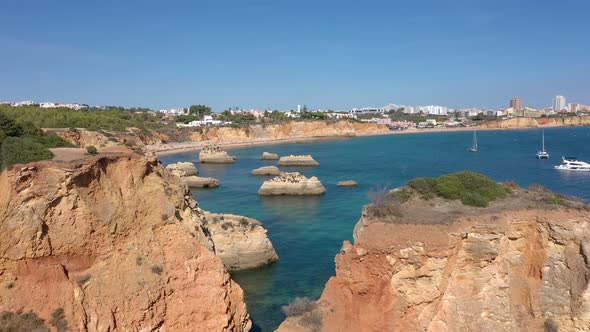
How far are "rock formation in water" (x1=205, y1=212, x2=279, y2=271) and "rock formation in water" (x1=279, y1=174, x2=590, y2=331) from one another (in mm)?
15121

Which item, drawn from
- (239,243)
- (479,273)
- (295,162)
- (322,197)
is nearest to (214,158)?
(295,162)

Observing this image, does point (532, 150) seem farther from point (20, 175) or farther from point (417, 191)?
point (20, 175)

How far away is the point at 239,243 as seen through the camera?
31.0 m

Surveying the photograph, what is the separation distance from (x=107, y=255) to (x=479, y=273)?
13.1m

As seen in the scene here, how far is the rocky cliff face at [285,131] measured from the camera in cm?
15150

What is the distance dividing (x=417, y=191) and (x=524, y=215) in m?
5.02

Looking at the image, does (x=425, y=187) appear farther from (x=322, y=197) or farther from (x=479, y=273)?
(x=322, y=197)

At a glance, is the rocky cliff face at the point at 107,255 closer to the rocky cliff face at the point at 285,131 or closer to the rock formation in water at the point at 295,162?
the rock formation in water at the point at 295,162

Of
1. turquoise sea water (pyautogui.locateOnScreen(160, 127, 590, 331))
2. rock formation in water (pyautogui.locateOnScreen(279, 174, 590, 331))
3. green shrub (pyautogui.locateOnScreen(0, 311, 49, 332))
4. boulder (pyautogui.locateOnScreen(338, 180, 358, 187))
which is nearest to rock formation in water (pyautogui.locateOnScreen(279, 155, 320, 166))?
turquoise sea water (pyautogui.locateOnScreen(160, 127, 590, 331))

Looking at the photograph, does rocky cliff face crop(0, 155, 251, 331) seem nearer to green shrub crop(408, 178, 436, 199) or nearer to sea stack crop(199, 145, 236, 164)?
green shrub crop(408, 178, 436, 199)

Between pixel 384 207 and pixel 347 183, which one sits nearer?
pixel 384 207

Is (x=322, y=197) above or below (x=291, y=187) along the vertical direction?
below

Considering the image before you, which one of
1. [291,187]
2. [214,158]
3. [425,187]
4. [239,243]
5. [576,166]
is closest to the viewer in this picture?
[425,187]

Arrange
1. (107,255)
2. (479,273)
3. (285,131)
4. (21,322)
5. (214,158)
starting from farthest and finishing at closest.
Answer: (285,131) → (214,158) → (107,255) → (479,273) → (21,322)
